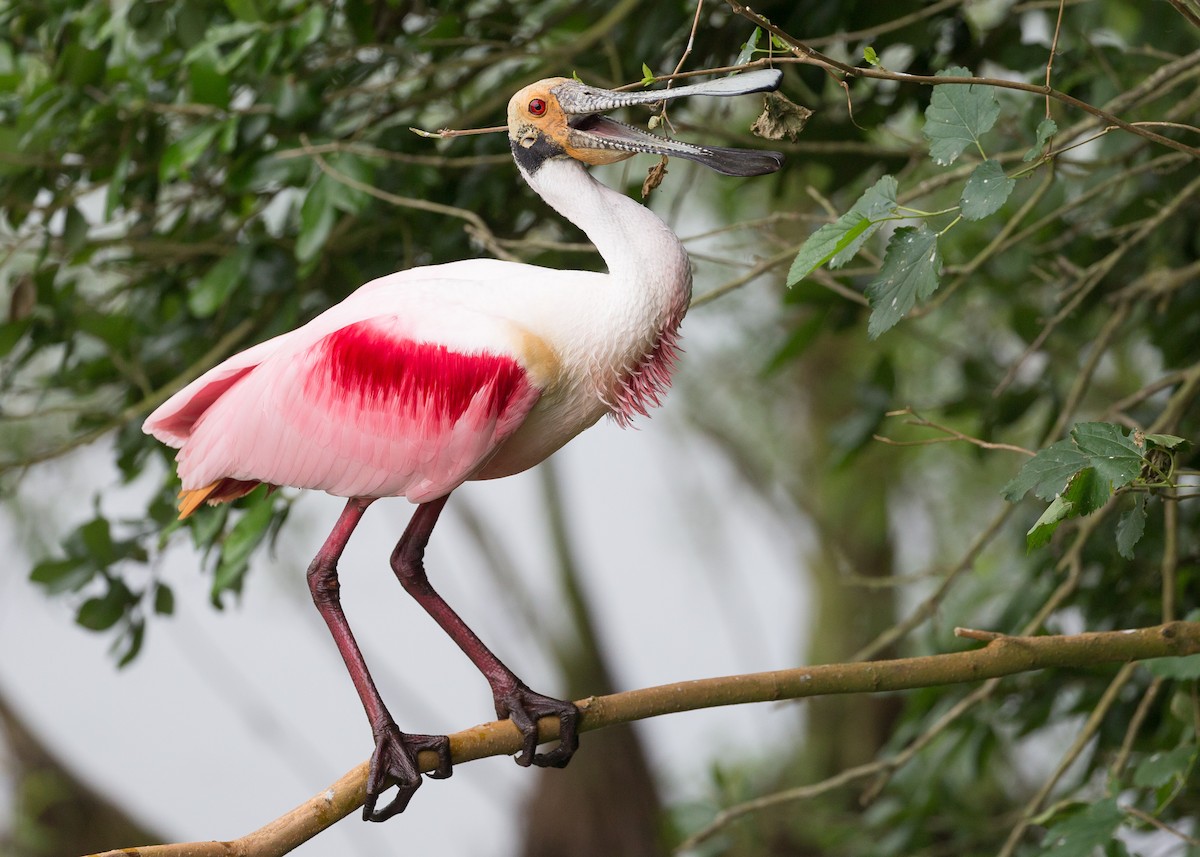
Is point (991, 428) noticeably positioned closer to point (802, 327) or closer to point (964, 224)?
point (802, 327)

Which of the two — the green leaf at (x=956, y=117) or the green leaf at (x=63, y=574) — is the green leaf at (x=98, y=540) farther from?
the green leaf at (x=956, y=117)

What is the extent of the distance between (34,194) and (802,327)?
1.69 meters

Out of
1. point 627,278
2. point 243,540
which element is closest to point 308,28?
point 243,540

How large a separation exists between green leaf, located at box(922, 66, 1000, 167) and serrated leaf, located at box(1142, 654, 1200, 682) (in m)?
0.83

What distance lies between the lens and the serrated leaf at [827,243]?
63.0 inches

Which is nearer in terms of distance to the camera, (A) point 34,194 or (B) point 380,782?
(B) point 380,782

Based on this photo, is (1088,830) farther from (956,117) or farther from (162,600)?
(162,600)

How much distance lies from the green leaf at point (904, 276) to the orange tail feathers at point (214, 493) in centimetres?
90

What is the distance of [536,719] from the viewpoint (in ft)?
6.52

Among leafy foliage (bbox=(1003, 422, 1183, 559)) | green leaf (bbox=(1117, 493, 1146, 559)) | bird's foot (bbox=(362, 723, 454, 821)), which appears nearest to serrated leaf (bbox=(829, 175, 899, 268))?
leafy foliage (bbox=(1003, 422, 1183, 559))

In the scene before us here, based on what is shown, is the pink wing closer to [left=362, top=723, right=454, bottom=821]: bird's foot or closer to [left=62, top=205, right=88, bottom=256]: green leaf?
[left=362, top=723, right=454, bottom=821]: bird's foot

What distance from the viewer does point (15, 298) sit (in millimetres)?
2986

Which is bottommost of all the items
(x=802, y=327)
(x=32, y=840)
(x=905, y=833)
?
(x=32, y=840)

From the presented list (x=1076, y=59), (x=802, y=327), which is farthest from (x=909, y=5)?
(x=802, y=327)
